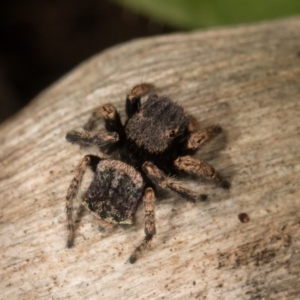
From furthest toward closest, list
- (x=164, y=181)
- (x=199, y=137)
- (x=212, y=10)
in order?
(x=212, y=10) < (x=199, y=137) < (x=164, y=181)

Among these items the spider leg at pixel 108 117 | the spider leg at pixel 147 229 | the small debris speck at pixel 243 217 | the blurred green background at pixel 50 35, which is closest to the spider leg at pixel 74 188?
the spider leg at pixel 108 117

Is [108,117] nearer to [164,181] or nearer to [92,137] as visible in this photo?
[92,137]

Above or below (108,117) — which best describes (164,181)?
below

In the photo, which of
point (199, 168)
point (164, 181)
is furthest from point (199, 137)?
point (164, 181)

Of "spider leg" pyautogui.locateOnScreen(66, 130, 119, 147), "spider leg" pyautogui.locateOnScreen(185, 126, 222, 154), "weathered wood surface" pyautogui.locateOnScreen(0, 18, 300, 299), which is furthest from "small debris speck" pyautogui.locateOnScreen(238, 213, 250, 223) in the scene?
"spider leg" pyautogui.locateOnScreen(66, 130, 119, 147)

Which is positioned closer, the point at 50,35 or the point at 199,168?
the point at 199,168

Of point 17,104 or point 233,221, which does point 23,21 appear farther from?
point 233,221
